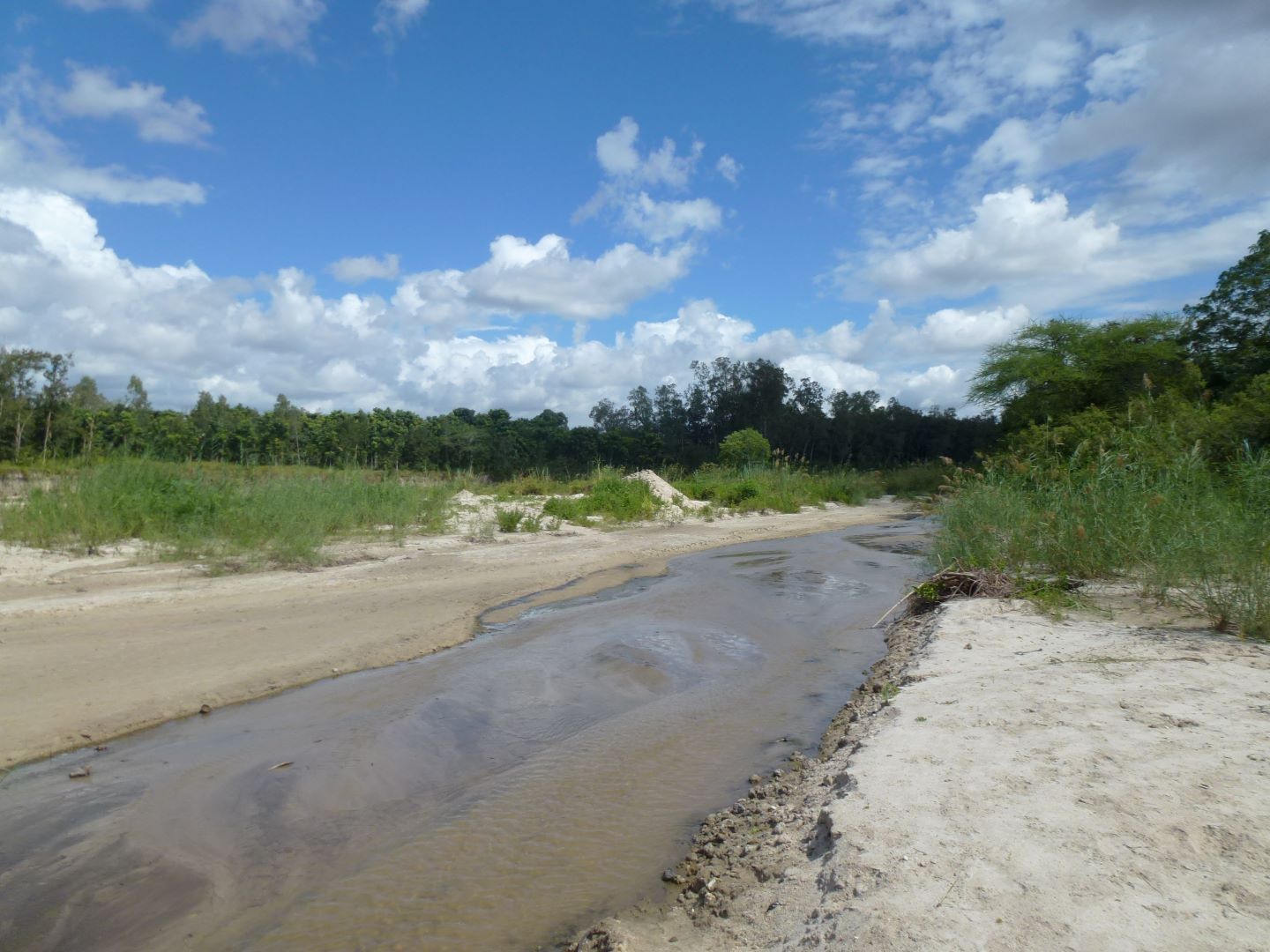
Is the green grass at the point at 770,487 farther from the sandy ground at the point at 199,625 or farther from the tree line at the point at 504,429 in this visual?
the sandy ground at the point at 199,625

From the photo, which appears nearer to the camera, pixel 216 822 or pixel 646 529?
pixel 216 822

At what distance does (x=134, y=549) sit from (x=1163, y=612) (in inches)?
534

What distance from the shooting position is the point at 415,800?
17.0ft

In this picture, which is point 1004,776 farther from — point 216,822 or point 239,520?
point 239,520

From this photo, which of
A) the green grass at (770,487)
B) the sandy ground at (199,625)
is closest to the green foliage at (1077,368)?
the green grass at (770,487)

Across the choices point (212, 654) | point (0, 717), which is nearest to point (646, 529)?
point (212, 654)

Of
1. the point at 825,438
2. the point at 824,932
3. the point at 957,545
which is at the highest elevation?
the point at 825,438

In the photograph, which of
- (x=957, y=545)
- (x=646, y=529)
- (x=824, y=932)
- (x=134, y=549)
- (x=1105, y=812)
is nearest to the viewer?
(x=824, y=932)

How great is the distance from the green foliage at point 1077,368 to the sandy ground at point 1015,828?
2118 centimetres

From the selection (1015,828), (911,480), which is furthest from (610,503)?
(911,480)

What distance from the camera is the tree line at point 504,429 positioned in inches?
850

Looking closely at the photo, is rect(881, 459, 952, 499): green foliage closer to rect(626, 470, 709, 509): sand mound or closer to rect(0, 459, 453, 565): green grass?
rect(626, 470, 709, 509): sand mound

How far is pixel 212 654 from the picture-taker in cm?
779

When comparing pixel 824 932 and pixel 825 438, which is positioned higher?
pixel 825 438
